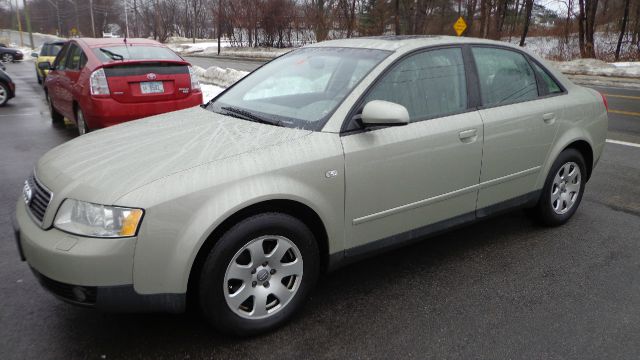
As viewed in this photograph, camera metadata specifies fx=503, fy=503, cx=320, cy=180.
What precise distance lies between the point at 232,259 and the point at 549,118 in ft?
9.28

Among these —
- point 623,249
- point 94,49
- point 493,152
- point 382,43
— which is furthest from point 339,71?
point 94,49

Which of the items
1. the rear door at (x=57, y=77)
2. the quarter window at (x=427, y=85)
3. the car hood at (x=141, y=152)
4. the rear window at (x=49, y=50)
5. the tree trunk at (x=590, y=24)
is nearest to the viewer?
the car hood at (x=141, y=152)

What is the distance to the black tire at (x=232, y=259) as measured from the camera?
252cm

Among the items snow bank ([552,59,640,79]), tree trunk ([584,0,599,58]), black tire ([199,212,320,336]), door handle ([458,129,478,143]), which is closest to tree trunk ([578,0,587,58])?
tree trunk ([584,0,599,58])

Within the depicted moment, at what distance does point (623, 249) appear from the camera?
3969 mm

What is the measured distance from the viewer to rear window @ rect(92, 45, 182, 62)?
22.9 ft

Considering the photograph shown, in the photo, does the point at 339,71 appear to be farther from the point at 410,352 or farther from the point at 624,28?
the point at 624,28

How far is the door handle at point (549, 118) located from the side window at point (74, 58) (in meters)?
6.22

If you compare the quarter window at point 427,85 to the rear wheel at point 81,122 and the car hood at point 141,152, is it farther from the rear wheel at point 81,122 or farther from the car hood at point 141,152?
the rear wheel at point 81,122

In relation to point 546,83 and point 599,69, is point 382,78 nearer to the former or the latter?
point 546,83

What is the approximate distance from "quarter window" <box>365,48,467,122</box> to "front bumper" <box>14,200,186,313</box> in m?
1.64

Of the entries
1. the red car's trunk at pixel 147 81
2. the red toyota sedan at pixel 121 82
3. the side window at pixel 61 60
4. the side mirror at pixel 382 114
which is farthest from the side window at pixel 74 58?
the side mirror at pixel 382 114

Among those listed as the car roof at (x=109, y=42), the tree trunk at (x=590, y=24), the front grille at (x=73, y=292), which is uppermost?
the tree trunk at (x=590, y=24)

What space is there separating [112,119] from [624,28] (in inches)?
1091
